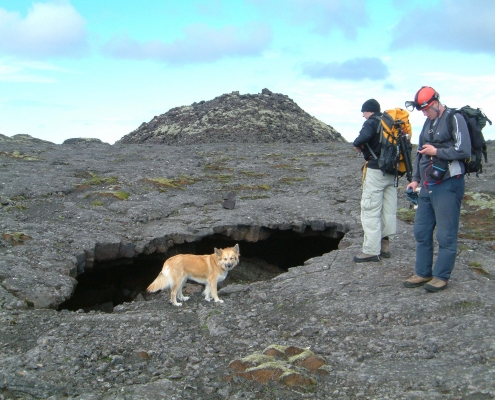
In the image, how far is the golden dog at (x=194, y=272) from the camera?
952 centimetres

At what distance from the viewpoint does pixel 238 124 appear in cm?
3172

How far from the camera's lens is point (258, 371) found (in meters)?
6.33

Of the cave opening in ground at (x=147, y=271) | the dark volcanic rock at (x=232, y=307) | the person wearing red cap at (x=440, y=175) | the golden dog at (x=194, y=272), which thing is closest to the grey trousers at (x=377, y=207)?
the dark volcanic rock at (x=232, y=307)

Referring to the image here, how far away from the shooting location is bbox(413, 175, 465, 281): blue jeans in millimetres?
8133

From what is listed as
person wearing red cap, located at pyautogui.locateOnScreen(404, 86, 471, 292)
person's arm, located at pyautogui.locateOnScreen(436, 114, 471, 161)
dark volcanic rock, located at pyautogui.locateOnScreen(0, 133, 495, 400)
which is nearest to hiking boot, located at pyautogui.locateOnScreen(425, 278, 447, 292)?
person wearing red cap, located at pyautogui.locateOnScreen(404, 86, 471, 292)

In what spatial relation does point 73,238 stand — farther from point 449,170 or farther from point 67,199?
point 449,170

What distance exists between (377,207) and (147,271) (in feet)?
20.8

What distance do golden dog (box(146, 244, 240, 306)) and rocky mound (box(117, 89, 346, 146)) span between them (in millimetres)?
20230

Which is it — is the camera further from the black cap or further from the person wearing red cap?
the black cap

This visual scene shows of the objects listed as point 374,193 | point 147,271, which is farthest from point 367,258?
point 147,271

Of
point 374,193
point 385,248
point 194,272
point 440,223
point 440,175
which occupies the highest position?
point 440,175

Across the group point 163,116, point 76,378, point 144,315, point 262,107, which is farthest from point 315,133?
point 76,378

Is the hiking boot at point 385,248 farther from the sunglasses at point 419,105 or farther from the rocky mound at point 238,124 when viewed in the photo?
the rocky mound at point 238,124

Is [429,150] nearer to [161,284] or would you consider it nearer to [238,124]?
[161,284]
